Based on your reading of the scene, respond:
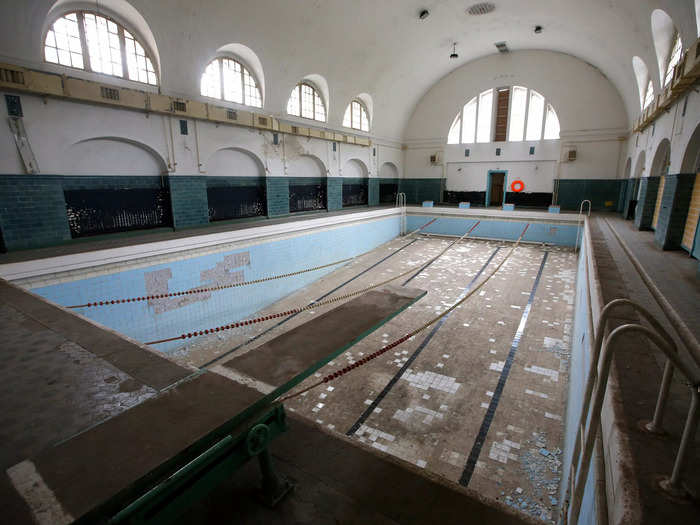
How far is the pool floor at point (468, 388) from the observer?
10.7ft

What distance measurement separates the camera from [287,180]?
11.0 m

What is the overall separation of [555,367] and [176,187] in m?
8.15

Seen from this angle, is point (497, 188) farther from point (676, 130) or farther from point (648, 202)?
point (676, 130)

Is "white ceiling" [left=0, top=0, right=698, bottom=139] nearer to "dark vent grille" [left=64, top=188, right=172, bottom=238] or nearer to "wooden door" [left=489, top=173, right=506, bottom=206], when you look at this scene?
"dark vent grille" [left=64, top=188, right=172, bottom=238]

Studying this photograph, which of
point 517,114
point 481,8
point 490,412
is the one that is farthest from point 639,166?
point 490,412

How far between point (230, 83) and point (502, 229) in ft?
34.4

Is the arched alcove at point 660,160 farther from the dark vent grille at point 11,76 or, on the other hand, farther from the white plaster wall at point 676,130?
the dark vent grille at point 11,76

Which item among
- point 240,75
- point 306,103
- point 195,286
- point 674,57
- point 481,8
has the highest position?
point 481,8

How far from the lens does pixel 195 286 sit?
6848 mm

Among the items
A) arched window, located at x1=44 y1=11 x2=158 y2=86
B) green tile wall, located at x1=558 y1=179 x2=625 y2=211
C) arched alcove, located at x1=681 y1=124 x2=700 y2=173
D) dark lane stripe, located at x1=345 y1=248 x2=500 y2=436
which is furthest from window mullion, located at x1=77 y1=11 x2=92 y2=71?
green tile wall, located at x1=558 y1=179 x2=625 y2=211

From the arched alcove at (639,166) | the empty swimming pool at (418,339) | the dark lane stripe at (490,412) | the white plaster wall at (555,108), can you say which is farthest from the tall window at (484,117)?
the dark lane stripe at (490,412)

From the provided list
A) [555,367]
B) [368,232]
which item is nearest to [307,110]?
[368,232]

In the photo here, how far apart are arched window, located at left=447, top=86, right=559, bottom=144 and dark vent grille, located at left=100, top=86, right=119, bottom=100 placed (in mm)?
13501

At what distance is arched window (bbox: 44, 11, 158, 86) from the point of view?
6121 mm
